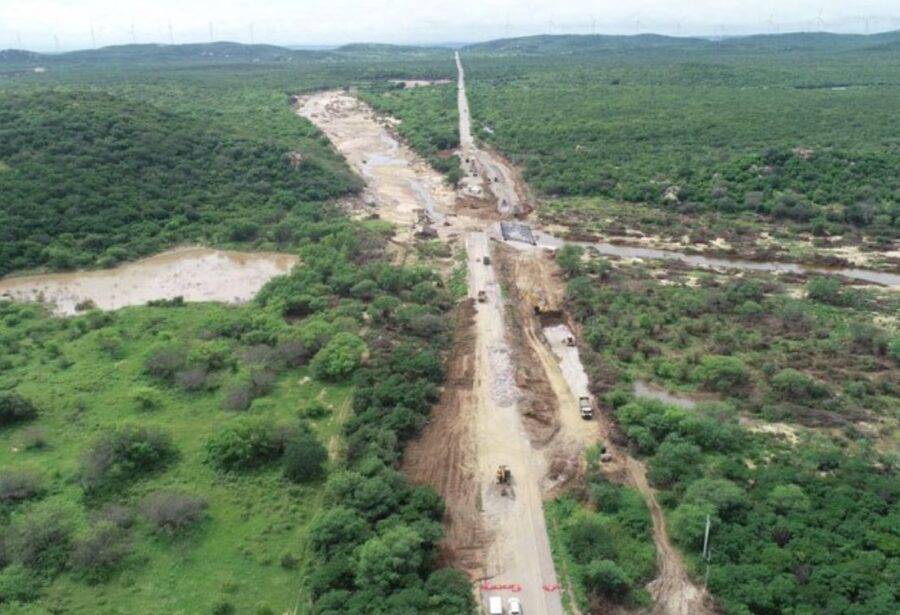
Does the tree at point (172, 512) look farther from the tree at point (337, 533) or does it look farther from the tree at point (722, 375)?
the tree at point (722, 375)

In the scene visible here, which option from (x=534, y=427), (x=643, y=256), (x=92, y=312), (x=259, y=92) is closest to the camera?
(x=534, y=427)

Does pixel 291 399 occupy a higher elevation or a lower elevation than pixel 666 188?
lower

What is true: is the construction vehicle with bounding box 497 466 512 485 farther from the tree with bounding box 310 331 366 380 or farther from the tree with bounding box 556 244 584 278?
the tree with bounding box 556 244 584 278

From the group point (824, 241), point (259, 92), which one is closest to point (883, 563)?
point (824, 241)

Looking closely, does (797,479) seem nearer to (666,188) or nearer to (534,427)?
(534,427)

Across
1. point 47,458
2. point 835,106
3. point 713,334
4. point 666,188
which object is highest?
point 835,106

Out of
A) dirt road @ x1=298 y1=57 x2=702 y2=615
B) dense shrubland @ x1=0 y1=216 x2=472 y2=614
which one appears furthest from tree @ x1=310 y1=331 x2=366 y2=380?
dirt road @ x1=298 y1=57 x2=702 y2=615
